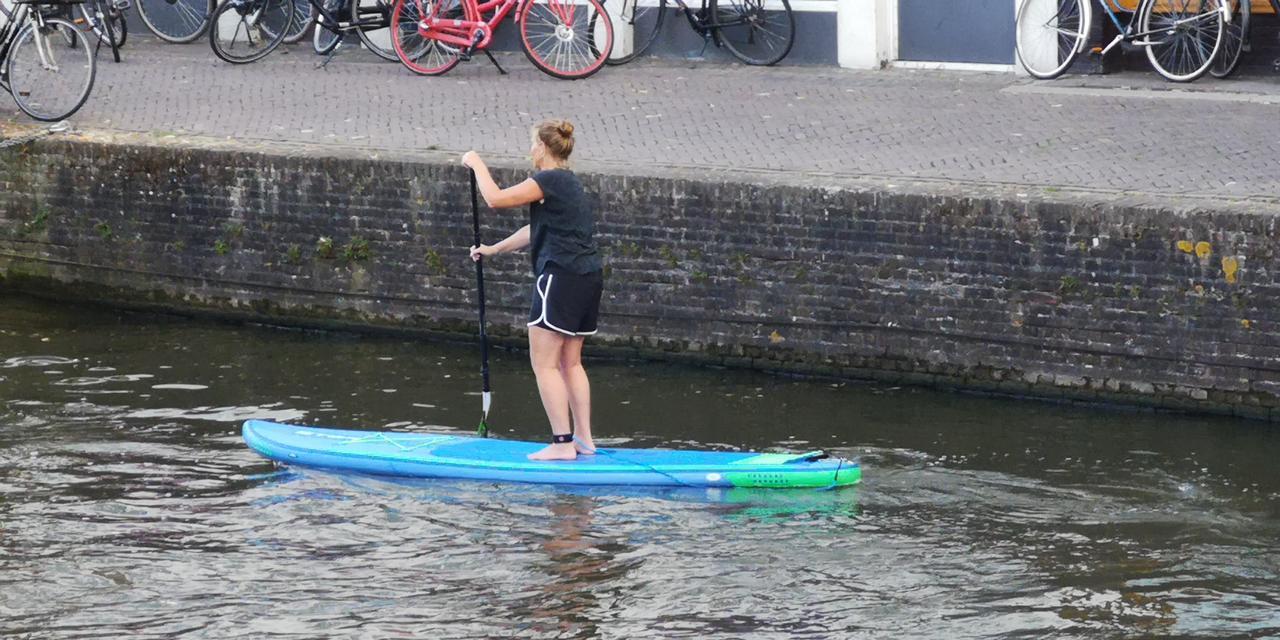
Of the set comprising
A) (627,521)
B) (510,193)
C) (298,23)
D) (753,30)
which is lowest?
(627,521)

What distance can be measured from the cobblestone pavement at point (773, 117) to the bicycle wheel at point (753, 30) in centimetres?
19

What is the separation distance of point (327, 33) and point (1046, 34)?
5558mm

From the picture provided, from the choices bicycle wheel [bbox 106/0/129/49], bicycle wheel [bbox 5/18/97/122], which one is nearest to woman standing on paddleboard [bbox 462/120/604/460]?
bicycle wheel [bbox 5/18/97/122]

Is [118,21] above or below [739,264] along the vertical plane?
above

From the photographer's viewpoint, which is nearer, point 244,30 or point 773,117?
point 773,117

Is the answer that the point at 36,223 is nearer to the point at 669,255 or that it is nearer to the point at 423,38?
the point at 423,38

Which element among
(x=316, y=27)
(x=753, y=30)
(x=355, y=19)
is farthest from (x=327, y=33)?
(x=753, y=30)

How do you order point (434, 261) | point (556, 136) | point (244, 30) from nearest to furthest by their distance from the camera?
point (556, 136), point (434, 261), point (244, 30)

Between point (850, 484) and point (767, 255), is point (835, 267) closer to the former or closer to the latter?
point (767, 255)

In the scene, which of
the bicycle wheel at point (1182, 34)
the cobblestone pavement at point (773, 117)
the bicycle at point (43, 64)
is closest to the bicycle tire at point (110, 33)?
the cobblestone pavement at point (773, 117)

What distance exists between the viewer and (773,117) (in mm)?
11766

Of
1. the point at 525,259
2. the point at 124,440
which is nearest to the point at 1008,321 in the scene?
the point at 525,259

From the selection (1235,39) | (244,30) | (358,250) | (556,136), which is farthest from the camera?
(244,30)

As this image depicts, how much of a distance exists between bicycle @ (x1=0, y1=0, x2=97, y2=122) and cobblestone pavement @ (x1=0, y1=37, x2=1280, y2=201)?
180mm
